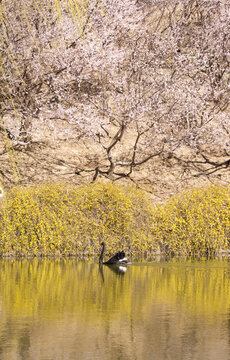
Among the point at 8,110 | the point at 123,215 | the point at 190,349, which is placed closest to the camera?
the point at 190,349

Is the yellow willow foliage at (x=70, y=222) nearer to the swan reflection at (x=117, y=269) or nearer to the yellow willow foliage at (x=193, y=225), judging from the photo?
the yellow willow foliage at (x=193, y=225)

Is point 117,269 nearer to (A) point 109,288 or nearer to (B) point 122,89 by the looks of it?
(A) point 109,288

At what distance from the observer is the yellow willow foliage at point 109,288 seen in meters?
7.91

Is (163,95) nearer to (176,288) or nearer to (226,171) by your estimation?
(226,171)

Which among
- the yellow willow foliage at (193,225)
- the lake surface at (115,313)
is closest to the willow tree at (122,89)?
the yellow willow foliage at (193,225)

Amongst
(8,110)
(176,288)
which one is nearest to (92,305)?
(176,288)

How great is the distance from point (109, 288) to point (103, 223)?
6501mm

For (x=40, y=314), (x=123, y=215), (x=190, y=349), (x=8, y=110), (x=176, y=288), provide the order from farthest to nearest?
(x=8, y=110) → (x=123, y=215) → (x=176, y=288) → (x=40, y=314) → (x=190, y=349)

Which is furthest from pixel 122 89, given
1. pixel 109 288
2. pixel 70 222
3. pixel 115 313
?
pixel 115 313

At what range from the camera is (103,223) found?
16.3 metres

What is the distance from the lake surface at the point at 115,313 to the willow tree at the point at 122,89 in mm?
10126

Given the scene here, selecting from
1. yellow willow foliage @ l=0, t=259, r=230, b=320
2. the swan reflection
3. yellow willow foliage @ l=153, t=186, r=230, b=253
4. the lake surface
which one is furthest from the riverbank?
the lake surface

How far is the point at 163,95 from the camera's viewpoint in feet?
75.7

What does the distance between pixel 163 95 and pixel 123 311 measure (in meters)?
16.3
